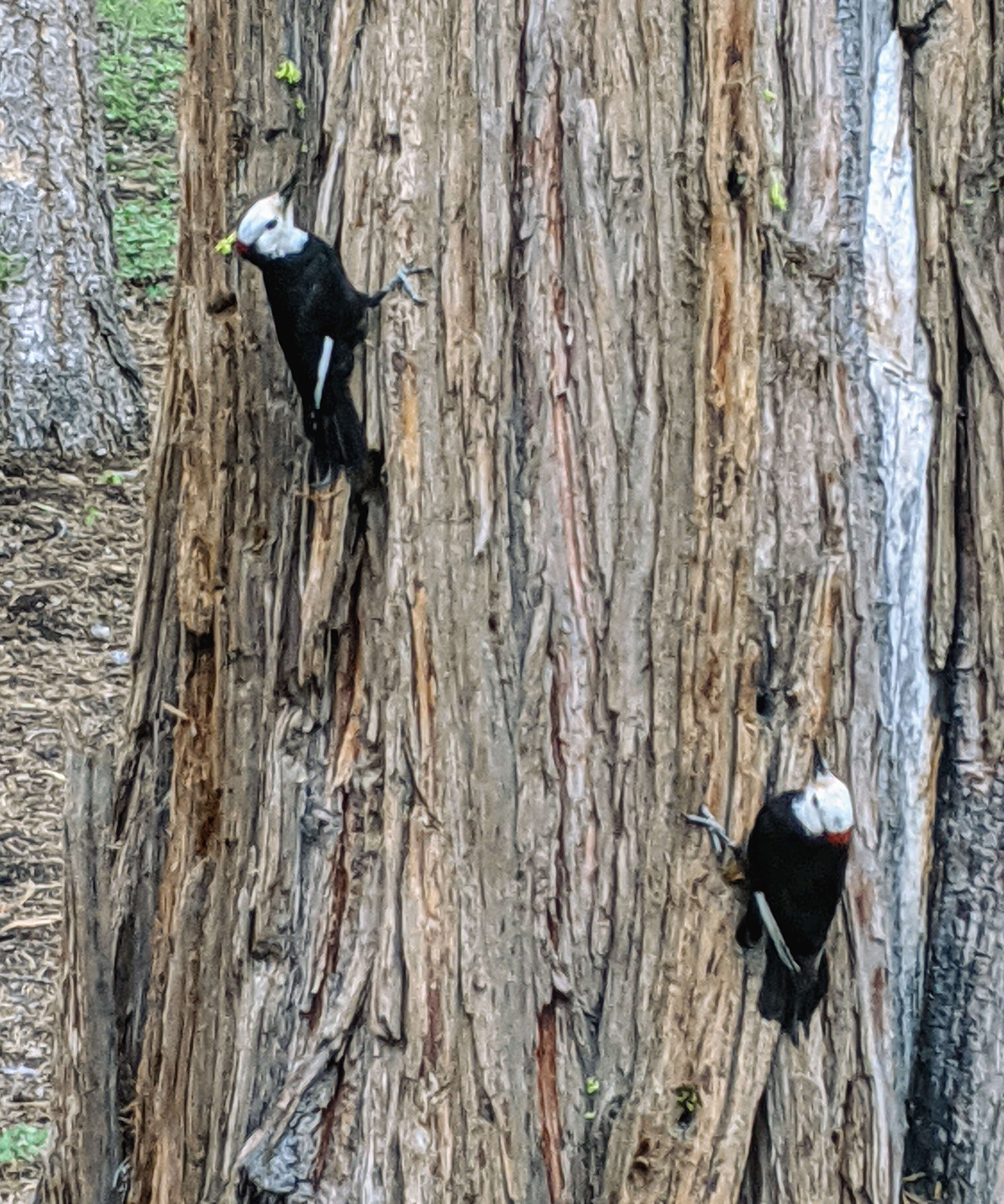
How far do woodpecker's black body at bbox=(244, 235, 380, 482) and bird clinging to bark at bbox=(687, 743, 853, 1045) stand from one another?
0.76 meters

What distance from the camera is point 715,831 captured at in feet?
6.66

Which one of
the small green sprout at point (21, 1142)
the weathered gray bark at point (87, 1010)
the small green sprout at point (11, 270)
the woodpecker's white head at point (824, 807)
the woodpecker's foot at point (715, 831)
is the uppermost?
the small green sprout at point (11, 270)

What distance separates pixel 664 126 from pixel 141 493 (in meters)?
4.23

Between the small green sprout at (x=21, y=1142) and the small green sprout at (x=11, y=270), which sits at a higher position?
the small green sprout at (x=11, y=270)

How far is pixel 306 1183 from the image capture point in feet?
6.94

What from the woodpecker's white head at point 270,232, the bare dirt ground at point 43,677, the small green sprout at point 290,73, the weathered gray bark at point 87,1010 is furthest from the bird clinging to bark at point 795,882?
Result: the bare dirt ground at point 43,677

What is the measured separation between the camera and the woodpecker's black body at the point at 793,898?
1966mm

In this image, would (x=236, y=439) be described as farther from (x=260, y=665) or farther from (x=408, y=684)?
(x=408, y=684)

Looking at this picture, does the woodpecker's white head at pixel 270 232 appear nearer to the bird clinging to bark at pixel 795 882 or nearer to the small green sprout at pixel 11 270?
the bird clinging to bark at pixel 795 882

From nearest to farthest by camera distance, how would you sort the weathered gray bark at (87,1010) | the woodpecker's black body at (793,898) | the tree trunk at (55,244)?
the woodpecker's black body at (793,898)
the weathered gray bark at (87,1010)
the tree trunk at (55,244)

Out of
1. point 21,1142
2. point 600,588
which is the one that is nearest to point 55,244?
point 21,1142

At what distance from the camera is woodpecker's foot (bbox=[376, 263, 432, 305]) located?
206 centimetres

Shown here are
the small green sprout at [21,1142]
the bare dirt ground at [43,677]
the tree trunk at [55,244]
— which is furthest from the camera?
the tree trunk at [55,244]

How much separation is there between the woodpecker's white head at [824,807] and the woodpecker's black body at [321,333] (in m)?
0.81
